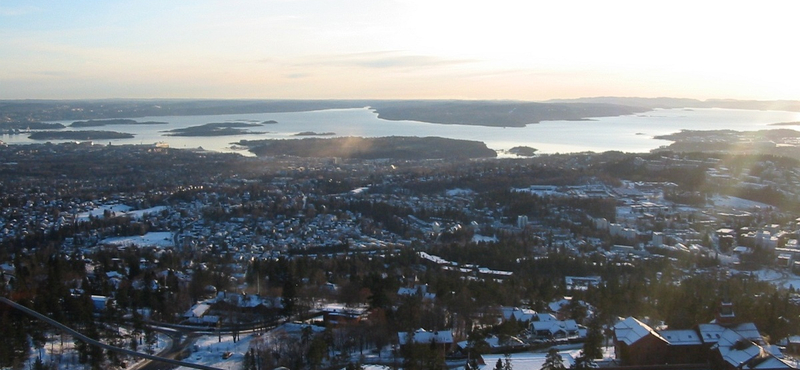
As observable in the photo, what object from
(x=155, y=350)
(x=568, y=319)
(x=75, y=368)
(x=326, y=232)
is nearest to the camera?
(x=75, y=368)

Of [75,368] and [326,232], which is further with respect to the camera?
[326,232]

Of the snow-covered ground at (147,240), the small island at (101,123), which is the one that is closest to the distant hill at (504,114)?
the small island at (101,123)

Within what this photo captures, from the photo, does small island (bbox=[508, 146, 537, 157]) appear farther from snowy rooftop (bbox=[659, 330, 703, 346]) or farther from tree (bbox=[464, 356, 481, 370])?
tree (bbox=[464, 356, 481, 370])

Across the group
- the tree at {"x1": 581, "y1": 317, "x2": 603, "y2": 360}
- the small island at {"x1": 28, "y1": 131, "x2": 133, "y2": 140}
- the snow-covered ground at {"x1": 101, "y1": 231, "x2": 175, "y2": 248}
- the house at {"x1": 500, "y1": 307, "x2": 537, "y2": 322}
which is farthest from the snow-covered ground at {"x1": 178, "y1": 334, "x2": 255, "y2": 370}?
the small island at {"x1": 28, "y1": 131, "x2": 133, "y2": 140}

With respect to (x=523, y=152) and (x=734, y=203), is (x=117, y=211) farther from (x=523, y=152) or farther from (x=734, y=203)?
(x=523, y=152)

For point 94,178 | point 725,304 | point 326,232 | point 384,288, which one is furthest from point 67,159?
point 725,304

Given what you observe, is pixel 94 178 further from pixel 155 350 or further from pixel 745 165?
pixel 745 165

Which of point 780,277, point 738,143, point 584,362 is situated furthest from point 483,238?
point 738,143
